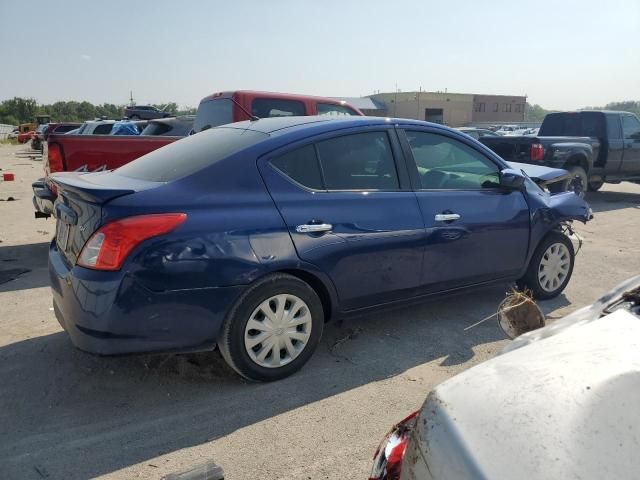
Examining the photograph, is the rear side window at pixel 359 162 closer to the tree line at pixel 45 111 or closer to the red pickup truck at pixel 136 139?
the red pickup truck at pixel 136 139

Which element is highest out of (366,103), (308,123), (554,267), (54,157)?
(366,103)

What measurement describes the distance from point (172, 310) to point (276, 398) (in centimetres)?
85

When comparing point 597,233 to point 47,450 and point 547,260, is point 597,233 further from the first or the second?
point 47,450

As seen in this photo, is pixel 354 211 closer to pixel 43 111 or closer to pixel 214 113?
pixel 214 113

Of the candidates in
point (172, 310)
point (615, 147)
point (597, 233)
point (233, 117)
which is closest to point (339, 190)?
point (172, 310)

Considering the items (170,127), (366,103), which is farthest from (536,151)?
(366,103)

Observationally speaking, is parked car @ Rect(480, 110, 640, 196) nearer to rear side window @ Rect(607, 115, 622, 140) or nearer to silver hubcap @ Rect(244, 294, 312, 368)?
rear side window @ Rect(607, 115, 622, 140)

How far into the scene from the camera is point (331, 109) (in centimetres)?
824

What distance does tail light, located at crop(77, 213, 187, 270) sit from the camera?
3.00 metres

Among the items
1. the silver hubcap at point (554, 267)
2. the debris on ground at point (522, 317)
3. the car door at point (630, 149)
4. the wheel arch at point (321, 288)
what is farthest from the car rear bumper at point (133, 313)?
the car door at point (630, 149)

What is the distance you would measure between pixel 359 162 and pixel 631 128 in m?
11.5

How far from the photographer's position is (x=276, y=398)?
11.0 ft

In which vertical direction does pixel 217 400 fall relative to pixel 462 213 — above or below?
below

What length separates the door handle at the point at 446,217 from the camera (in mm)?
4127
